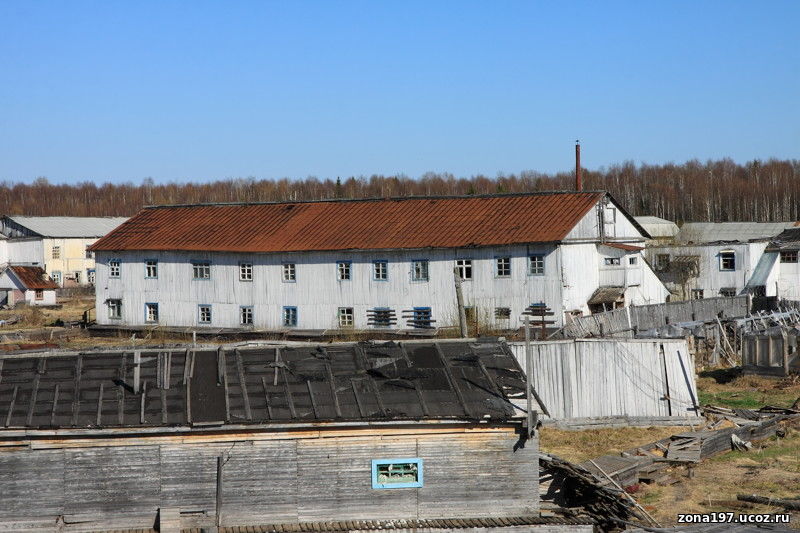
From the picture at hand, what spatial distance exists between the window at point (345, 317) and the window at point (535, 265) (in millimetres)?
8094

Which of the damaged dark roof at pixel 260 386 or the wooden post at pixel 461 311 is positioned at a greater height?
the wooden post at pixel 461 311

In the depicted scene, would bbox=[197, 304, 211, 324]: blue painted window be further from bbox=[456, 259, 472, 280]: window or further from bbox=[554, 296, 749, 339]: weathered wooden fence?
bbox=[554, 296, 749, 339]: weathered wooden fence

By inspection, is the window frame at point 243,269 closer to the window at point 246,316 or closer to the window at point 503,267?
the window at point 246,316

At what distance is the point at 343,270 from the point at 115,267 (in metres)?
12.2

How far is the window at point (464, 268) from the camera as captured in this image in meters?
41.8

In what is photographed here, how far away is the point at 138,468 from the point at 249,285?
28294mm

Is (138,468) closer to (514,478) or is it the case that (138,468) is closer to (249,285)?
(514,478)

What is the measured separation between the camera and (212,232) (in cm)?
4747

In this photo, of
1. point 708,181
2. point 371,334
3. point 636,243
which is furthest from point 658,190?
point 371,334

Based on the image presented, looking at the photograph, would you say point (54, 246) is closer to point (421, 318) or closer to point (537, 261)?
point (421, 318)

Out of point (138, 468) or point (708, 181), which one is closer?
point (138, 468)

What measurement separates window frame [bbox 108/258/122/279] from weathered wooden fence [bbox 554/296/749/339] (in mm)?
23323

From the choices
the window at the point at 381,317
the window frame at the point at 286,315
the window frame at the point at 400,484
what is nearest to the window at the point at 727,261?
the window at the point at 381,317

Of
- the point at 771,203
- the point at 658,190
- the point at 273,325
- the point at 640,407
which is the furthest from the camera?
the point at 658,190
